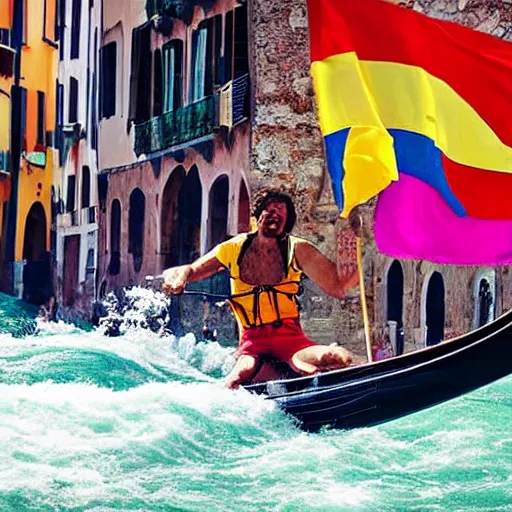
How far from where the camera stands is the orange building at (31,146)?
6941mm

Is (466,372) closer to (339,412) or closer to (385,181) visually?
(339,412)

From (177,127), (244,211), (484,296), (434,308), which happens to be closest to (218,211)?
(244,211)

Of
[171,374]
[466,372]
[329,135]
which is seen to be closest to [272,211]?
[329,135]

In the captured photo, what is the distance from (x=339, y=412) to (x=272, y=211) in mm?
986

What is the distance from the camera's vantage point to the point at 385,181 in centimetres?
580

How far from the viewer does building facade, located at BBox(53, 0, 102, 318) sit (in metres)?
6.93

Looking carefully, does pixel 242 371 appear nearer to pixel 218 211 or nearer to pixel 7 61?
pixel 218 211

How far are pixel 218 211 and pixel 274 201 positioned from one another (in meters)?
0.40

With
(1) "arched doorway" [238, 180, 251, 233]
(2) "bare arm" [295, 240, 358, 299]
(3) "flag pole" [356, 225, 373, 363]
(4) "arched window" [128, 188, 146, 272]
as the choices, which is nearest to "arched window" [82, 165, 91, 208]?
(4) "arched window" [128, 188, 146, 272]

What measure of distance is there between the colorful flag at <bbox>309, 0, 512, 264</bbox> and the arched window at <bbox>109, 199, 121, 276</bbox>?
1.49 m

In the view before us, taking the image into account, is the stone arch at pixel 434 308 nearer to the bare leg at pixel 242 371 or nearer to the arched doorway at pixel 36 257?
the bare leg at pixel 242 371

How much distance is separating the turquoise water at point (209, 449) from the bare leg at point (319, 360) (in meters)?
0.26

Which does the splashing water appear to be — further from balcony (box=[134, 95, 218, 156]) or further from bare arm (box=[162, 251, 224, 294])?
balcony (box=[134, 95, 218, 156])

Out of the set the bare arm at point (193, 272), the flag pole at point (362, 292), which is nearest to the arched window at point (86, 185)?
the bare arm at point (193, 272)
